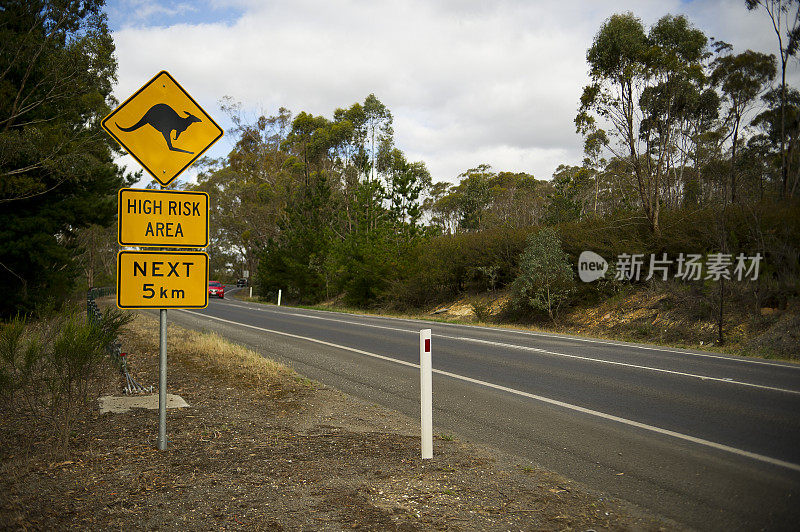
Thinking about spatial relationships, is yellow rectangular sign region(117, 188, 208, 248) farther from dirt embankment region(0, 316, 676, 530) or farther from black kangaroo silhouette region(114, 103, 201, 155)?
dirt embankment region(0, 316, 676, 530)

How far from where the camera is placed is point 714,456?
500 centimetres

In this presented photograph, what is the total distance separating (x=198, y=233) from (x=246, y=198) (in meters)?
51.4

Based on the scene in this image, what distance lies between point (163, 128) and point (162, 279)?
146 cm

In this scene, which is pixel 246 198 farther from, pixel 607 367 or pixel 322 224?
pixel 607 367

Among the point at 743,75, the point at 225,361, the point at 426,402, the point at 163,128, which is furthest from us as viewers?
the point at 743,75

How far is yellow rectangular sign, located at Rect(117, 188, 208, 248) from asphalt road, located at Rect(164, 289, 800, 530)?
10.9ft

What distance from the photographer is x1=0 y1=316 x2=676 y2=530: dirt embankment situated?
363 centimetres

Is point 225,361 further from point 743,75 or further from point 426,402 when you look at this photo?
point 743,75

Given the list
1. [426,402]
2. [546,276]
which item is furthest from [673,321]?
[426,402]

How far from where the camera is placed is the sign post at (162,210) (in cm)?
488

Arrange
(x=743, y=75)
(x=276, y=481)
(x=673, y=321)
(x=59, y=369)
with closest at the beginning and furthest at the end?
1. (x=276, y=481)
2. (x=59, y=369)
3. (x=673, y=321)
4. (x=743, y=75)

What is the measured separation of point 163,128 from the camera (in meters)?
5.30

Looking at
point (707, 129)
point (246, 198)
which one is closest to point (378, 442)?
point (707, 129)

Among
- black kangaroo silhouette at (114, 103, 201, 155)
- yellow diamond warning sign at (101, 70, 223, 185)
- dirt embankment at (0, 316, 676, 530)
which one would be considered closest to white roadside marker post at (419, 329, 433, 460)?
dirt embankment at (0, 316, 676, 530)
